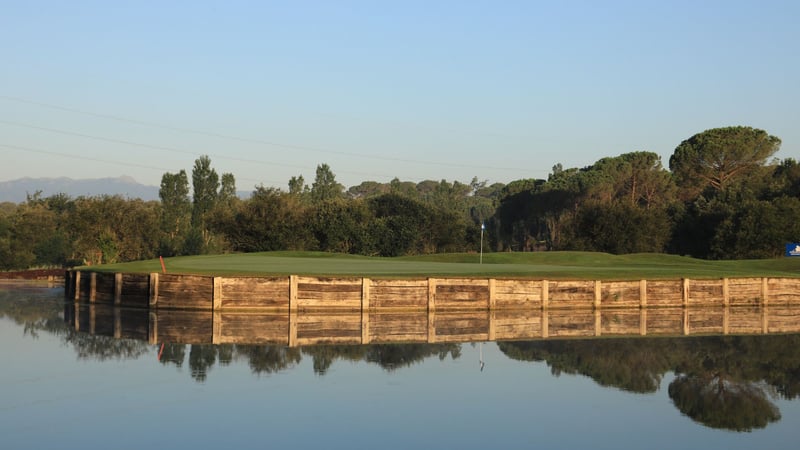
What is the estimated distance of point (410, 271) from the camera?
143ft

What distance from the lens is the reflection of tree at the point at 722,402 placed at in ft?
A: 62.6

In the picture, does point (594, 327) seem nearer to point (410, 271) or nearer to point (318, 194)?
point (410, 271)

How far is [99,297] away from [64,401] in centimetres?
2229

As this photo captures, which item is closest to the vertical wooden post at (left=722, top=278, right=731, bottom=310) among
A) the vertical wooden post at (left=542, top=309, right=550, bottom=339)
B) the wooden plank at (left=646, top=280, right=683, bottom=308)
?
the wooden plank at (left=646, top=280, right=683, bottom=308)

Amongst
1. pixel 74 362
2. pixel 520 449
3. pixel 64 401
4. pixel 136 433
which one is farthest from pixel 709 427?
pixel 74 362

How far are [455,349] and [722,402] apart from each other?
9419 mm

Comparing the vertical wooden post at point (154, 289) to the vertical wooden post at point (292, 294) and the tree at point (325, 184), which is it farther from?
the tree at point (325, 184)

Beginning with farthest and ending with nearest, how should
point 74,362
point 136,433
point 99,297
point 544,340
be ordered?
point 99,297 < point 544,340 < point 74,362 < point 136,433

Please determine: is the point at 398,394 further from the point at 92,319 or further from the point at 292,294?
the point at 92,319

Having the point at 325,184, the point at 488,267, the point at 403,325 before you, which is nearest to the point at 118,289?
the point at 403,325

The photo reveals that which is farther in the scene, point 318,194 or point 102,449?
point 318,194

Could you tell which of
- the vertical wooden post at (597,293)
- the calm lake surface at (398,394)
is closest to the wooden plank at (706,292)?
the vertical wooden post at (597,293)

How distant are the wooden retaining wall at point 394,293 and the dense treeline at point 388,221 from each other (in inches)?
1053

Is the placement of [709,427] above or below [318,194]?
below
